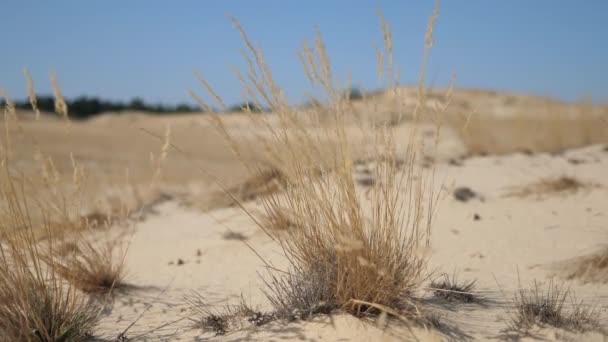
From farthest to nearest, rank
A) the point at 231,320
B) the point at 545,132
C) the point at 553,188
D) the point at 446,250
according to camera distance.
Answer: the point at 545,132 < the point at 553,188 < the point at 446,250 < the point at 231,320

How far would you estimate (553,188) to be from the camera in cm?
510

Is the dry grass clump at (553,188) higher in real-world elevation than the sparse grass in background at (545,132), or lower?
lower

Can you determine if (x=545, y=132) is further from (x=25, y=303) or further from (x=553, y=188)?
(x=25, y=303)

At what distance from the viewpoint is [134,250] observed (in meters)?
4.77

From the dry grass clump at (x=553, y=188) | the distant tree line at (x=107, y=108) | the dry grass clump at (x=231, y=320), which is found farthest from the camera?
the distant tree line at (x=107, y=108)

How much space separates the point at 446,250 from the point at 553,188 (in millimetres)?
1964

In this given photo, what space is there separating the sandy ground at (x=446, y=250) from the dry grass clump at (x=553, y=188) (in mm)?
55

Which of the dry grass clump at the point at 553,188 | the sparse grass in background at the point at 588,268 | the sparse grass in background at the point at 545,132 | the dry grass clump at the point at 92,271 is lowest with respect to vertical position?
the dry grass clump at the point at 92,271

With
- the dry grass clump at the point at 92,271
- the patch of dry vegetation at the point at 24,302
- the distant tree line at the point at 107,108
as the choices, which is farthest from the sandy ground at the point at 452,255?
the distant tree line at the point at 107,108

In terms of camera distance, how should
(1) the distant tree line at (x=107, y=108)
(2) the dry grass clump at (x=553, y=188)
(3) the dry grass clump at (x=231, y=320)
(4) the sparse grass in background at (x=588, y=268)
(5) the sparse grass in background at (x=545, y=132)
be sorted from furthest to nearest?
(1) the distant tree line at (x=107, y=108), (5) the sparse grass in background at (x=545, y=132), (2) the dry grass clump at (x=553, y=188), (4) the sparse grass in background at (x=588, y=268), (3) the dry grass clump at (x=231, y=320)

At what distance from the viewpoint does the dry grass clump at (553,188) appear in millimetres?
5055

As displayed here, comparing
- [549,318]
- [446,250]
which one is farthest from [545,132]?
[549,318]

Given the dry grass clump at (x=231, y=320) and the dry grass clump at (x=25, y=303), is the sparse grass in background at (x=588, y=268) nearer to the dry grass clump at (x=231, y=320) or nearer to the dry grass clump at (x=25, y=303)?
the dry grass clump at (x=231, y=320)

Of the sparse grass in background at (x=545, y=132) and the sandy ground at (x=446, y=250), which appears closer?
the sandy ground at (x=446, y=250)
